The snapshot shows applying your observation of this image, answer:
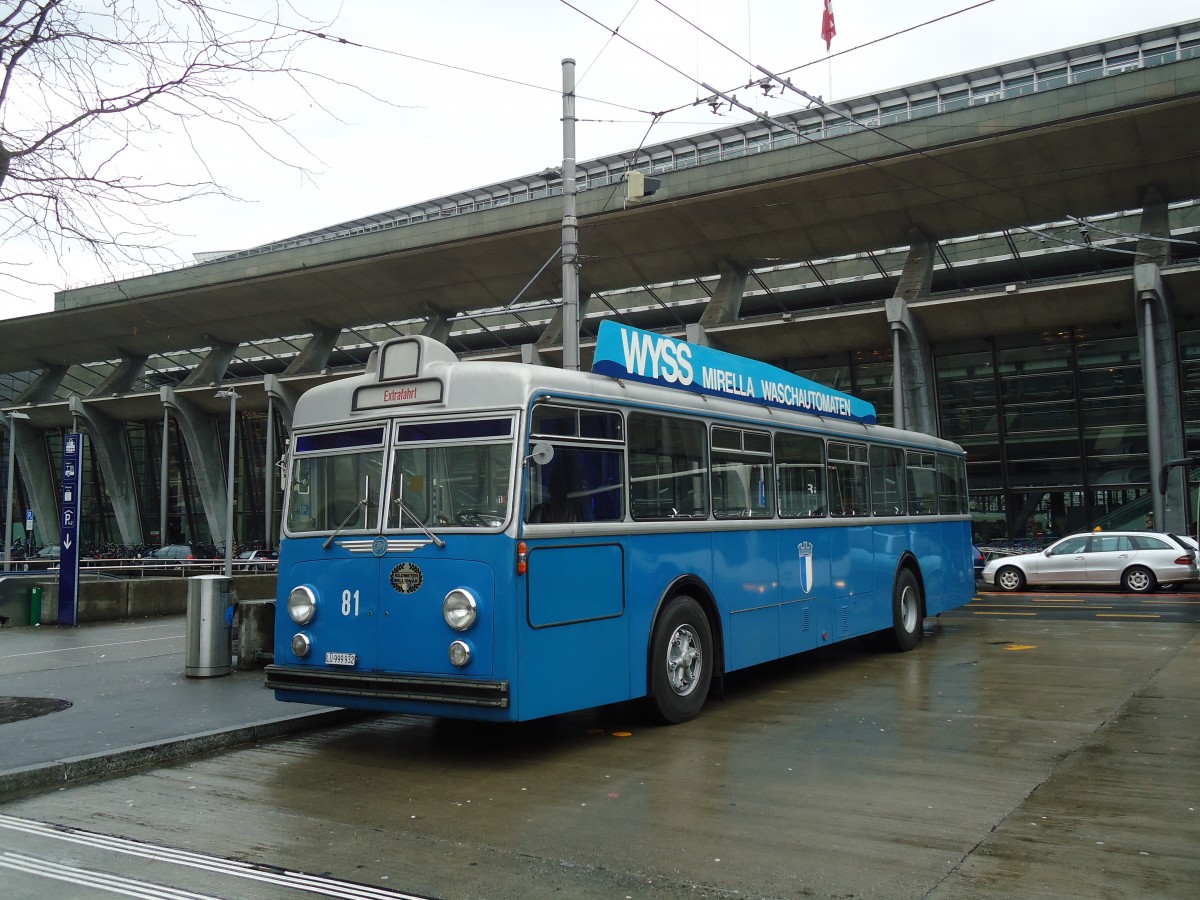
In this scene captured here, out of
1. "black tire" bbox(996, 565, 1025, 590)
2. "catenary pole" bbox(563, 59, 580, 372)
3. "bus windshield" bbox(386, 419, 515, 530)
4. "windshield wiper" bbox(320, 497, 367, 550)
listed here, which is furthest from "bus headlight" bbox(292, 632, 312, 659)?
"black tire" bbox(996, 565, 1025, 590)

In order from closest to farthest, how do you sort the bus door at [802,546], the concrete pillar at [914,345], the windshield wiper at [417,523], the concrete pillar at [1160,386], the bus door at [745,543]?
the windshield wiper at [417,523]
the bus door at [745,543]
the bus door at [802,546]
the concrete pillar at [1160,386]
the concrete pillar at [914,345]

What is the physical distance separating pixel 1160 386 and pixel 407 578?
28395 millimetres

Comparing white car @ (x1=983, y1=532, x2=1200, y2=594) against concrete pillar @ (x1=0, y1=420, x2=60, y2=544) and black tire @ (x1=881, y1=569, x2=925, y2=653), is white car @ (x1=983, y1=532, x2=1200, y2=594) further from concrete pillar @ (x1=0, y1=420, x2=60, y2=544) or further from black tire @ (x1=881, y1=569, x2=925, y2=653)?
concrete pillar @ (x1=0, y1=420, x2=60, y2=544)

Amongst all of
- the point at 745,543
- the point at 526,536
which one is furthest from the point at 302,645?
the point at 745,543

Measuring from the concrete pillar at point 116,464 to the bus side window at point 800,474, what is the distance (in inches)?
1944

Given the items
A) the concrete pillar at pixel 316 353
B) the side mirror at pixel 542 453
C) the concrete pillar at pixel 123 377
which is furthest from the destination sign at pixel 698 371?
the concrete pillar at pixel 123 377

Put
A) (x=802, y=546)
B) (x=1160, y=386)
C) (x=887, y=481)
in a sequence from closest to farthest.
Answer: (x=802, y=546) → (x=887, y=481) → (x=1160, y=386)

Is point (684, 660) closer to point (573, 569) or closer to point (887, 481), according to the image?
point (573, 569)

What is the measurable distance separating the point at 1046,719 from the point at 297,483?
688cm

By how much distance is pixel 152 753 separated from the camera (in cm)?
788

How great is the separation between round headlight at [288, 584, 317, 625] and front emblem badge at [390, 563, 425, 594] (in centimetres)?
82

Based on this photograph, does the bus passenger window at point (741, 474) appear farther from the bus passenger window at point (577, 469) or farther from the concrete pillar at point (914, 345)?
the concrete pillar at point (914, 345)

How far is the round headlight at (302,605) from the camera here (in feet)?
26.9

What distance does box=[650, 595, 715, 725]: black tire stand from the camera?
880 centimetres
